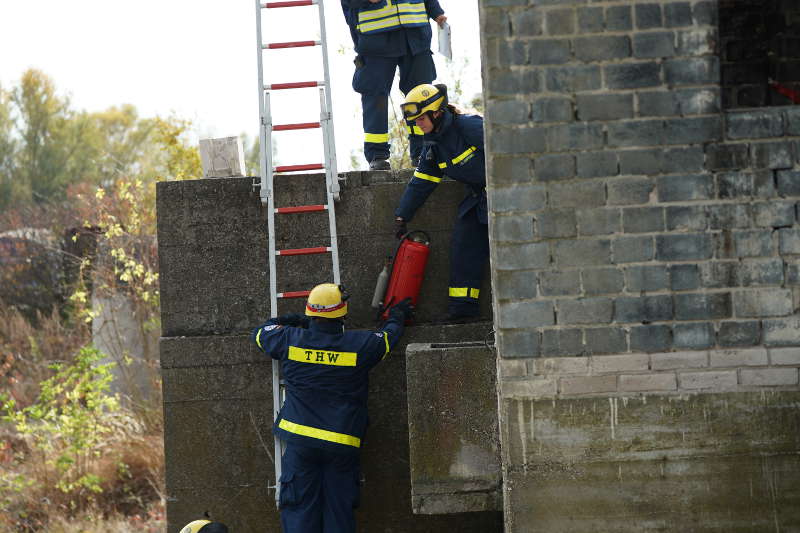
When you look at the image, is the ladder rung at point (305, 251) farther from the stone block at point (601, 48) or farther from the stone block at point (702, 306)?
the stone block at point (702, 306)

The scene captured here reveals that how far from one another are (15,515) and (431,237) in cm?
634

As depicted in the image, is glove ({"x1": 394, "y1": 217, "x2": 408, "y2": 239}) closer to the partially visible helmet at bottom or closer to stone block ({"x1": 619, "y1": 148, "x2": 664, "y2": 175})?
the partially visible helmet at bottom

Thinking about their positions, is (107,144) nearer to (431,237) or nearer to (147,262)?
(147,262)

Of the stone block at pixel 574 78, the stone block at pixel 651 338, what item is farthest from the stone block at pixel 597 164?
the stone block at pixel 651 338

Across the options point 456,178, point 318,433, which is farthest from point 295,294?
point 456,178

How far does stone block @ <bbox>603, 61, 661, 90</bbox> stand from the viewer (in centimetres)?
461

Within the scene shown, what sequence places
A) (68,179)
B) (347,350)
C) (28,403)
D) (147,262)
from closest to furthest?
(347,350) < (147,262) < (28,403) < (68,179)

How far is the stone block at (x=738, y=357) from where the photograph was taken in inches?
183

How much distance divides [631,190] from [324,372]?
2.52 m

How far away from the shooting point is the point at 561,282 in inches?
185

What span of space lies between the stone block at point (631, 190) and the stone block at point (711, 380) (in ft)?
2.76

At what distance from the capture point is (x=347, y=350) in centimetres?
631

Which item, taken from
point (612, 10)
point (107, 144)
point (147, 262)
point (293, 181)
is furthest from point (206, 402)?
point (107, 144)

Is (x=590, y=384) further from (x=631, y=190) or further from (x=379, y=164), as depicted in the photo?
(x=379, y=164)
